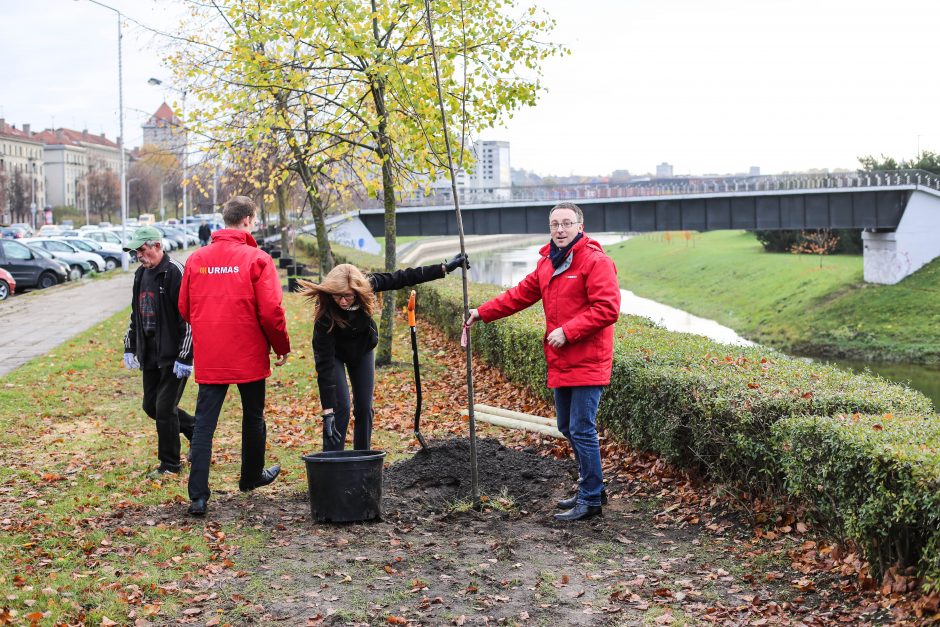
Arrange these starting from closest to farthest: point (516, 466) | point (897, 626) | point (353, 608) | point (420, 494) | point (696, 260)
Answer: point (897, 626) → point (353, 608) → point (420, 494) → point (516, 466) → point (696, 260)

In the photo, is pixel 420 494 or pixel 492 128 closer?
pixel 420 494

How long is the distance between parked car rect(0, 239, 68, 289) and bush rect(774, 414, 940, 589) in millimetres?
30435

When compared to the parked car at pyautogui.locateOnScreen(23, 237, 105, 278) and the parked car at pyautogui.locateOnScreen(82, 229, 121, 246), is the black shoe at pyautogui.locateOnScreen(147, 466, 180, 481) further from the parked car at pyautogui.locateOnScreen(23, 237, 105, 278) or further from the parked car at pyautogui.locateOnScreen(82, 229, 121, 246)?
the parked car at pyautogui.locateOnScreen(82, 229, 121, 246)

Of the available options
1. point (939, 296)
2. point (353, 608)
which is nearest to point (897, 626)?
point (353, 608)

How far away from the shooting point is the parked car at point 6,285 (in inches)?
1128

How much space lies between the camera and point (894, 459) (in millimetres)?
4777

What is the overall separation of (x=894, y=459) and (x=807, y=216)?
35479 mm

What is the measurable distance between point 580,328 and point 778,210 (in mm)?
34298

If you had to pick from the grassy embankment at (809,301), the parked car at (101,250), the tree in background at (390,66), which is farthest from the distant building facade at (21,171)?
the tree in background at (390,66)

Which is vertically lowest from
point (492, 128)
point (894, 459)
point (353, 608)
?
point (353, 608)

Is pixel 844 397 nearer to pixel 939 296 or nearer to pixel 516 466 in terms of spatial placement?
pixel 516 466

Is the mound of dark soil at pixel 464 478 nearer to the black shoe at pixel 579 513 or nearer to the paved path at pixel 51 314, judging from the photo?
the black shoe at pixel 579 513

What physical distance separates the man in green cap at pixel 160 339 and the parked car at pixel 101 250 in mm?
36025

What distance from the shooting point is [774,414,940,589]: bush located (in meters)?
4.57
